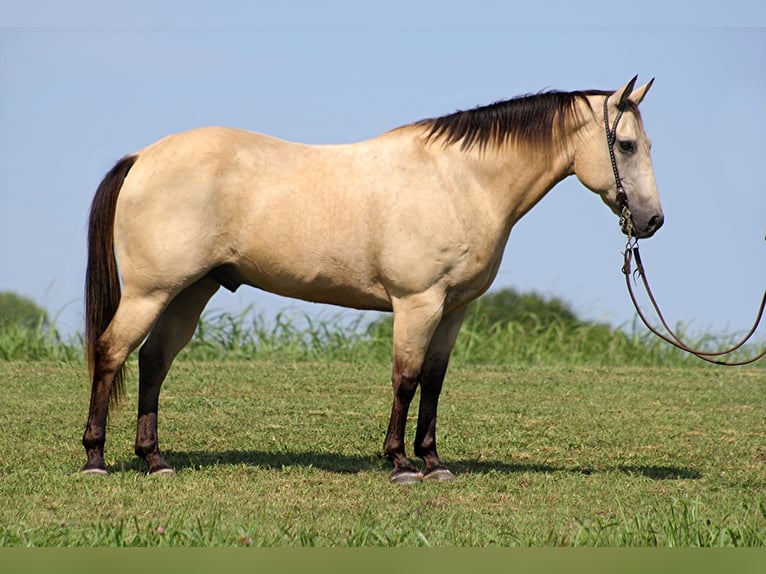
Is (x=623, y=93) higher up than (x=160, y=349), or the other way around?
(x=623, y=93)

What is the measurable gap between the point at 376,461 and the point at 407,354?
1.09 m

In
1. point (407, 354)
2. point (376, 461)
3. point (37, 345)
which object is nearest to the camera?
point (407, 354)

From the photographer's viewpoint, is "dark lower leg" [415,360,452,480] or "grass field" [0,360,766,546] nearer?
"grass field" [0,360,766,546]

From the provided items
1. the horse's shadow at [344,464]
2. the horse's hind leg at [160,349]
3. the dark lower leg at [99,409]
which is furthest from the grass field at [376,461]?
the horse's hind leg at [160,349]

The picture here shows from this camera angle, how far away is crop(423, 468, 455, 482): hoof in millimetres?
6090

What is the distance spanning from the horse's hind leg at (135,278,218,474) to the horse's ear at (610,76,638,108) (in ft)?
8.59

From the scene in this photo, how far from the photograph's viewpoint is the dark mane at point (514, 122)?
6.10 meters

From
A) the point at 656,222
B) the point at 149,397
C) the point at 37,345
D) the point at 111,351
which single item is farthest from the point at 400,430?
the point at 37,345

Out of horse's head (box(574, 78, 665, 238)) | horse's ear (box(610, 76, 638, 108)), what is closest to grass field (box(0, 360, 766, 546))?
horse's head (box(574, 78, 665, 238))

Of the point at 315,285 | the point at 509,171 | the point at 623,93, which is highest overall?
the point at 623,93

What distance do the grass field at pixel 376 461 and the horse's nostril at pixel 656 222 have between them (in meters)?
1.50

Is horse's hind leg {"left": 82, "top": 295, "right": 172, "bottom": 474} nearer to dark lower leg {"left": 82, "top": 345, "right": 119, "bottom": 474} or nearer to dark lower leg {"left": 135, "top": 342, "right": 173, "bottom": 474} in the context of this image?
dark lower leg {"left": 82, "top": 345, "right": 119, "bottom": 474}

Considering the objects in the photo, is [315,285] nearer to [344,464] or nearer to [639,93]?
[344,464]

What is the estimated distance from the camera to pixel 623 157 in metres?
6.06
